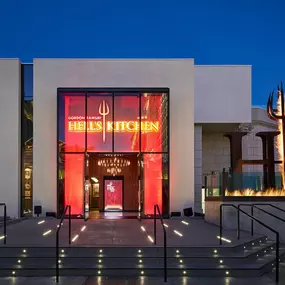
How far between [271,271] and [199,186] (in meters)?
11.5

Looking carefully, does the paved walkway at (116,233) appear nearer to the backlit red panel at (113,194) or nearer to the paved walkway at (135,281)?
the paved walkway at (135,281)

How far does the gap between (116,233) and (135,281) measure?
4138 millimetres

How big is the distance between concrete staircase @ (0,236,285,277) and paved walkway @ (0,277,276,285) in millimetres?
253

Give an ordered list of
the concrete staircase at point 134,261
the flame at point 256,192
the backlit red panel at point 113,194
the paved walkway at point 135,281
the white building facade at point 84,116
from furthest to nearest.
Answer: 1. the backlit red panel at point 113,194
2. the white building facade at point 84,116
3. the flame at point 256,192
4. the concrete staircase at point 134,261
5. the paved walkway at point 135,281

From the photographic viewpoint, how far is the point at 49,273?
32.8 ft

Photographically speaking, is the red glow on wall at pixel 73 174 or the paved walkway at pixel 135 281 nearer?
the paved walkway at pixel 135 281

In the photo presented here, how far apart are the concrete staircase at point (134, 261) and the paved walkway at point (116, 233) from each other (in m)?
0.45

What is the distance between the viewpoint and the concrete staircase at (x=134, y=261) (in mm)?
10031

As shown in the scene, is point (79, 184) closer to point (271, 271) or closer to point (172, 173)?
point (172, 173)

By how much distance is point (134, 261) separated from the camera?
1041cm

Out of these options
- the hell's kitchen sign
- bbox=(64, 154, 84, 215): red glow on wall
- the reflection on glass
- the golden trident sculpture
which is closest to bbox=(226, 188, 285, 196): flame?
the reflection on glass

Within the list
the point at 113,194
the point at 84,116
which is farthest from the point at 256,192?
the point at 113,194

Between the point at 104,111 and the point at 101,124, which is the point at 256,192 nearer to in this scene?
the point at 101,124

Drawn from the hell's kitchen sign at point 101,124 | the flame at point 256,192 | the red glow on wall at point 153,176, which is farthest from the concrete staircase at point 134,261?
the hell's kitchen sign at point 101,124
